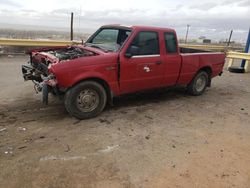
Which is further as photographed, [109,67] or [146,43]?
[146,43]

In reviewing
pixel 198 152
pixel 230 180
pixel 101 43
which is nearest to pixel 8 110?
pixel 101 43

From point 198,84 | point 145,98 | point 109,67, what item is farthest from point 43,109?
point 198,84

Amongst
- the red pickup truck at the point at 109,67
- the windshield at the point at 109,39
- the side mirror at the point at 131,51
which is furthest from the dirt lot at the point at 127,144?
the windshield at the point at 109,39

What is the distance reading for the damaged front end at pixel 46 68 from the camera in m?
4.91

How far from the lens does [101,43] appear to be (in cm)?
622

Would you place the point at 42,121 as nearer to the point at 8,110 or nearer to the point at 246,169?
the point at 8,110

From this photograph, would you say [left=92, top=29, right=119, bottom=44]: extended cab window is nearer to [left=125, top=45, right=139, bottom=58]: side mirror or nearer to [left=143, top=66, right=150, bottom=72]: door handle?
[left=125, top=45, right=139, bottom=58]: side mirror

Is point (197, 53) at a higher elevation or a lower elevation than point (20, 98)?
higher

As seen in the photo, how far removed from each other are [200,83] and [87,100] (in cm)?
372

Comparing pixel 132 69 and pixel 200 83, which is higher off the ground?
pixel 132 69

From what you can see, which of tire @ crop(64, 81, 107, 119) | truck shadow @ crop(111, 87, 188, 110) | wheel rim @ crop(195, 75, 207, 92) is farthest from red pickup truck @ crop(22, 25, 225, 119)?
wheel rim @ crop(195, 75, 207, 92)

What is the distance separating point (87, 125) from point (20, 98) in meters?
2.40

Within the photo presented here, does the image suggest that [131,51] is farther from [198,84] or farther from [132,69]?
[198,84]

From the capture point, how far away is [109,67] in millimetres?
5277
